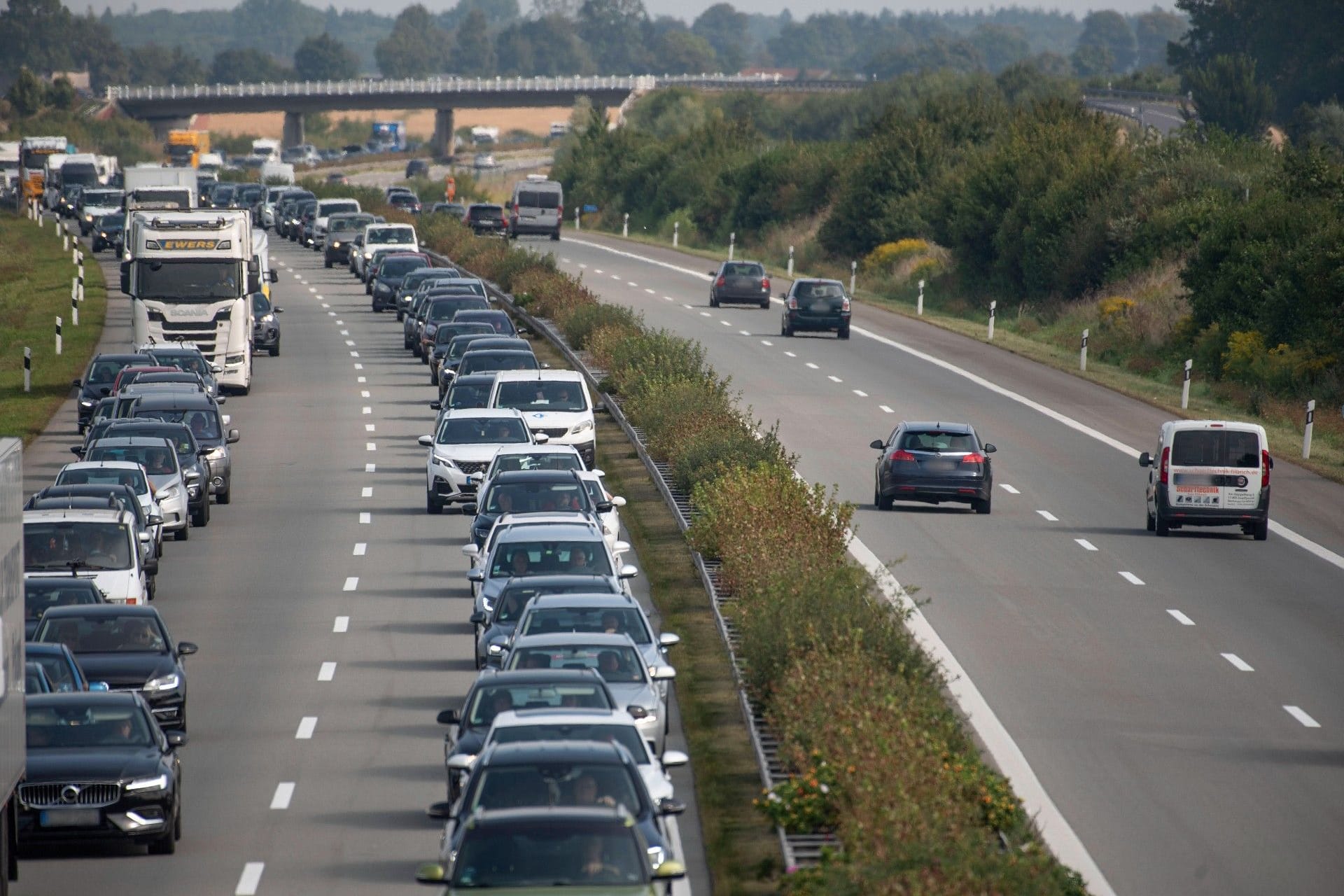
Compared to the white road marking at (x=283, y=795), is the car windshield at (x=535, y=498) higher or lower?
higher

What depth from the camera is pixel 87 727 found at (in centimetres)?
1633

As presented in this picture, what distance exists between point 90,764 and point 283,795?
2187 mm

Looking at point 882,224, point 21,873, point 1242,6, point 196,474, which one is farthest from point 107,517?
point 1242,6

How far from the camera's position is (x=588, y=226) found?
118562 millimetres

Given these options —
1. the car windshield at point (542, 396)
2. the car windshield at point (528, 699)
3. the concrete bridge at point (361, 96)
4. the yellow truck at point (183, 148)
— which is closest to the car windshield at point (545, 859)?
the car windshield at point (528, 699)

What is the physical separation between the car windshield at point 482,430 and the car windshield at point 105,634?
13.0 m

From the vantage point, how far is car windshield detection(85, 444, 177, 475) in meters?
31.0

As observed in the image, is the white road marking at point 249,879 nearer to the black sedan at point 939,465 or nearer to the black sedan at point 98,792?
the black sedan at point 98,792

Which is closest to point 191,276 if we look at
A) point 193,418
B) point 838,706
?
point 193,418

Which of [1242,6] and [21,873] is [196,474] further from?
[1242,6]

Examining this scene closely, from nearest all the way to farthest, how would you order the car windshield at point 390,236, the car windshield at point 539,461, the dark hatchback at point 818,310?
the car windshield at point 539,461
the dark hatchback at point 818,310
the car windshield at point 390,236

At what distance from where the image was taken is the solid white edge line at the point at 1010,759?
1520cm

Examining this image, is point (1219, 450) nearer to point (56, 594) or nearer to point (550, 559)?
point (550, 559)

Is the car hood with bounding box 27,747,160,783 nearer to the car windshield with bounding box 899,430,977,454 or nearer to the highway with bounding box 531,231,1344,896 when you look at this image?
the highway with bounding box 531,231,1344,896
